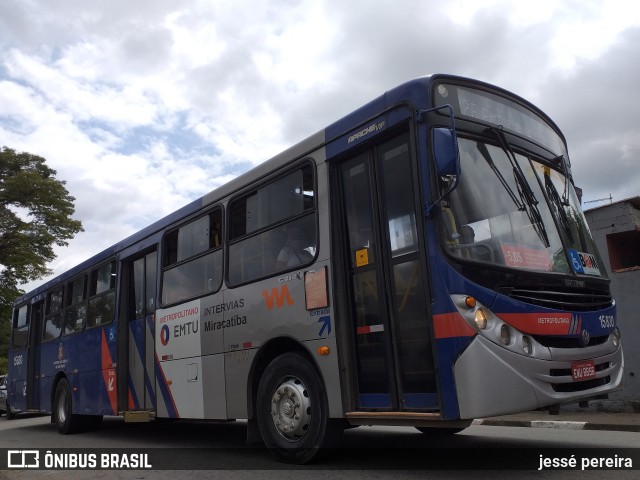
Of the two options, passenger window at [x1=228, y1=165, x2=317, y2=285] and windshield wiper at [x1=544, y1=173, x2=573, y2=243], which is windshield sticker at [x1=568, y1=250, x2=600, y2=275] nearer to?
windshield wiper at [x1=544, y1=173, x2=573, y2=243]

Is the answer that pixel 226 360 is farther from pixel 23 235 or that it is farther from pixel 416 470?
pixel 23 235

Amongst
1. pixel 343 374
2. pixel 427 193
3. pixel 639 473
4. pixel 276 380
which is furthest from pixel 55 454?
pixel 639 473

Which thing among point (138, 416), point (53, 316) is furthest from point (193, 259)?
point (53, 316)

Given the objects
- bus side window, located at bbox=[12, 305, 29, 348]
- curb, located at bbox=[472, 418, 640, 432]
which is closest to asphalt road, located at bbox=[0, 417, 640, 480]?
curb, located at bbox=[472, 418, 640, 432]

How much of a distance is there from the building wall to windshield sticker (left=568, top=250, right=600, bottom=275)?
6270 mm

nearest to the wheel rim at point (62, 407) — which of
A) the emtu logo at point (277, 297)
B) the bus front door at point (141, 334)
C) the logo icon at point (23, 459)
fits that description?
the logo icon at point (23, 459)

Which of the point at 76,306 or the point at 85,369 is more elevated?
the point at 76,306

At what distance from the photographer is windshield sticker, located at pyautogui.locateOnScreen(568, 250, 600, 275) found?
5270 millimetres

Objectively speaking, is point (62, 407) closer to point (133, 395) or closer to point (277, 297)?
point (133, 395)

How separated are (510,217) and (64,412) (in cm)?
954

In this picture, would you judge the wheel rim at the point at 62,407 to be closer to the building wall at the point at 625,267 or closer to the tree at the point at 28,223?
the building wall at the point at 625,267

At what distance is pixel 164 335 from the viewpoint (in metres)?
8.34

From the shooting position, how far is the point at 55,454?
8352 millimetres

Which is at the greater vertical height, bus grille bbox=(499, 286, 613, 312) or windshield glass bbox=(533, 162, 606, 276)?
windshield glass bbox=(533, 162, 606, 276)
